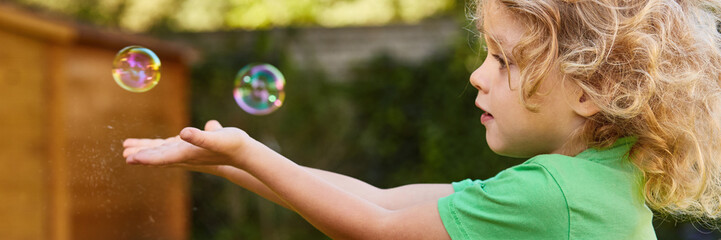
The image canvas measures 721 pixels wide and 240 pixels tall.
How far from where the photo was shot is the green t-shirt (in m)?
1.24

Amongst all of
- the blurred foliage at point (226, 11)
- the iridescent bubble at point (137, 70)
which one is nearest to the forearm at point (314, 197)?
Result: the iridescent bubble at point (137, 70)

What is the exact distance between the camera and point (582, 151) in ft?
4.61

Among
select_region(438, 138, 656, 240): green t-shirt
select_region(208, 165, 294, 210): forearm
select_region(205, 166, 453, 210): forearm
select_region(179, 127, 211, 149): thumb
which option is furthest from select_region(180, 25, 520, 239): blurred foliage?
select_region(179, 127, 211, 149): thumb

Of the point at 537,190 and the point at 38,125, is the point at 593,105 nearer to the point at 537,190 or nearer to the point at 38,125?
the point at 537,190

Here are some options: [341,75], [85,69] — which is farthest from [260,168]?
[341,75]

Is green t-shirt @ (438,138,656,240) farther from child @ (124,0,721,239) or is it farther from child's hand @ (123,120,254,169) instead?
child's hand @ (123,120,254,169)

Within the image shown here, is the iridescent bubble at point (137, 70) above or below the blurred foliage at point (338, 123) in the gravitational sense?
above

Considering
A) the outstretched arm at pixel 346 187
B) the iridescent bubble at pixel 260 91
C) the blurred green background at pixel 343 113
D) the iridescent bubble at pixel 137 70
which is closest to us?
the outstretched arm at pixel 346 187

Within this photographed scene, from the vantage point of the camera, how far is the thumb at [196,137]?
1.24m

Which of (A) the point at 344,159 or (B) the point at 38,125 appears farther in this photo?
(A) the point at 344,159

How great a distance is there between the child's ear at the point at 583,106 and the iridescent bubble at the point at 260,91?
4.94 feet

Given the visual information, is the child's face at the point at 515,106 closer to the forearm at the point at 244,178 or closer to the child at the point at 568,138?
the child at the point at 568,138

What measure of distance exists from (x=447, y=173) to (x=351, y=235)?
4865 millimetres

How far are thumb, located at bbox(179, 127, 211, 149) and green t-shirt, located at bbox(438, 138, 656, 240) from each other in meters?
0.41
